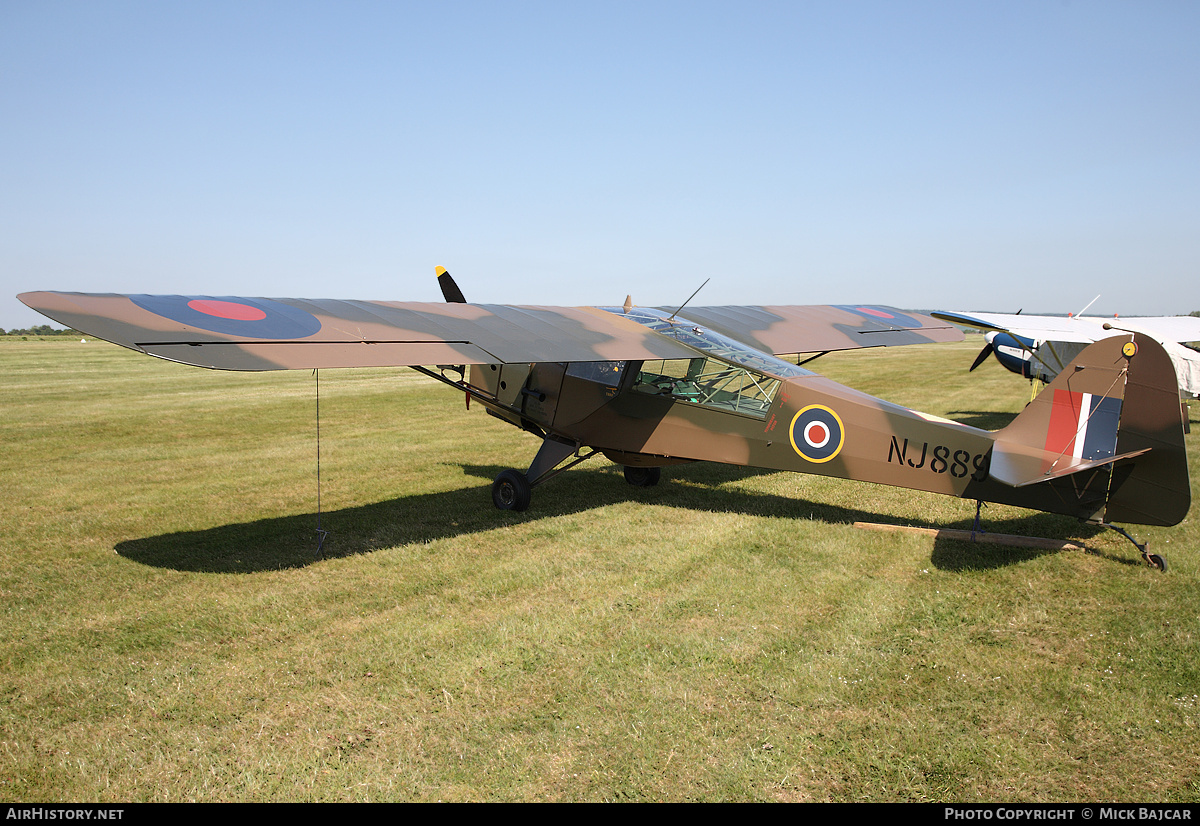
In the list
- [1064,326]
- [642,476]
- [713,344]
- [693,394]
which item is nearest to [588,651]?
[693,394]

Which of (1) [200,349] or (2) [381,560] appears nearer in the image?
(1) [200,349]

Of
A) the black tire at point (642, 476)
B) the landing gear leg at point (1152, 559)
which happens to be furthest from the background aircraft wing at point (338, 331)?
the landing gear leg at point (1152, 559)

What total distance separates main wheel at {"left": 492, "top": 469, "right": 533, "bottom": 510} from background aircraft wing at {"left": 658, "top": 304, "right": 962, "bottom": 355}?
3.05 meters

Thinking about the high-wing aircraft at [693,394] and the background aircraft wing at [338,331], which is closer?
the background aircraft wing at [338,331]

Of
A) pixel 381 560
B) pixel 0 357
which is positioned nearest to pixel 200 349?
pixel 381 560

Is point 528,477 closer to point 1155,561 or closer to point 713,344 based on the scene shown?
point 713,344

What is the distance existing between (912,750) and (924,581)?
239 centimetres

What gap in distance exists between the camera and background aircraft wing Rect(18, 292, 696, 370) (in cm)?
521

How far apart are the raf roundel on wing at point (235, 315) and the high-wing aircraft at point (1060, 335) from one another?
9.76 meters

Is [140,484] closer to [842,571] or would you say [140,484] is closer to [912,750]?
[842,571]

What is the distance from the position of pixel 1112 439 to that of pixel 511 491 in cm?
562

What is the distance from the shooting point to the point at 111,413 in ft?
55.2

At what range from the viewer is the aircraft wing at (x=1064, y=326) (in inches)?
478

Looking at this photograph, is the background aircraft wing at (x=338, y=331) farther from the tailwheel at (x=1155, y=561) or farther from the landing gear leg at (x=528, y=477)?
the tailwheel at (x=1155, y=561)
